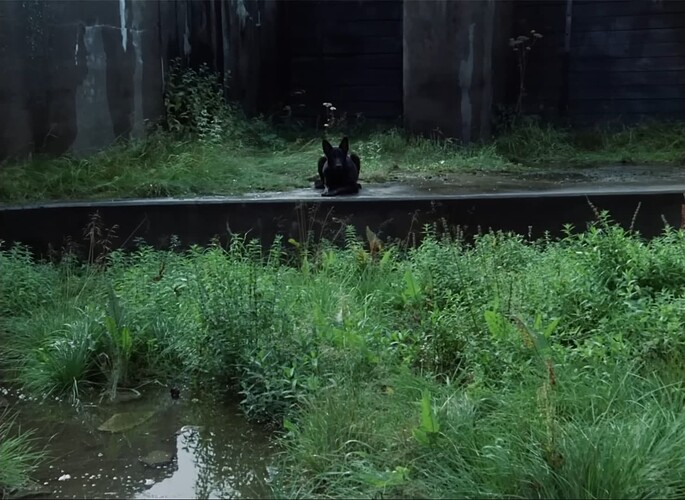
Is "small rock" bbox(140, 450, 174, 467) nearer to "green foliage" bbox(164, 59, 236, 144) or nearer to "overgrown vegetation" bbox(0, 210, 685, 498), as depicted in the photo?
"overgrown vegetation" bbox(0, 210, 685, 498)

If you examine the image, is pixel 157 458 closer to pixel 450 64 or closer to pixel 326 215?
pixel 326 215

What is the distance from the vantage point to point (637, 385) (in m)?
3.10

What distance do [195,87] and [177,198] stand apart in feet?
11.0

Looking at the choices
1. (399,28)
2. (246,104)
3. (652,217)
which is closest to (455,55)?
(399,28)

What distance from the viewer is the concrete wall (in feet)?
24.4

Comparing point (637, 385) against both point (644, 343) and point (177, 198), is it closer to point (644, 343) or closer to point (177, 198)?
point (644, 343)

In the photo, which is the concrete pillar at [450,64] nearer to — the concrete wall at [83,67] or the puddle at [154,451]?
the concrete wall at [83,67]

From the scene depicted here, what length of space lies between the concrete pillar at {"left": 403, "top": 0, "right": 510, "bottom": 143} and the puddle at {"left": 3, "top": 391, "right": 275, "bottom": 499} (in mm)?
7072

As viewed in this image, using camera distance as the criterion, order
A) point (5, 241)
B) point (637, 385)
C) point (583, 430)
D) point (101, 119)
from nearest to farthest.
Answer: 1. point (583, 430)
2. point (637, 385)
3. point (5, 241)
4. point (101, 119)

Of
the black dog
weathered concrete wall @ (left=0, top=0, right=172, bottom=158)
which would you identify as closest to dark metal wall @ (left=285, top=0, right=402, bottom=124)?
weathered concrete wall @ (left=0, top=0, right=172, bottom=158)

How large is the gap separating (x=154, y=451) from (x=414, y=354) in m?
1.28

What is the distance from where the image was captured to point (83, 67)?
26.1 feet

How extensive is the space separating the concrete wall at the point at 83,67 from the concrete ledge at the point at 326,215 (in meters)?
Result: 1.76

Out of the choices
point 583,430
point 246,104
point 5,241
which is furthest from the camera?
point 246,104
